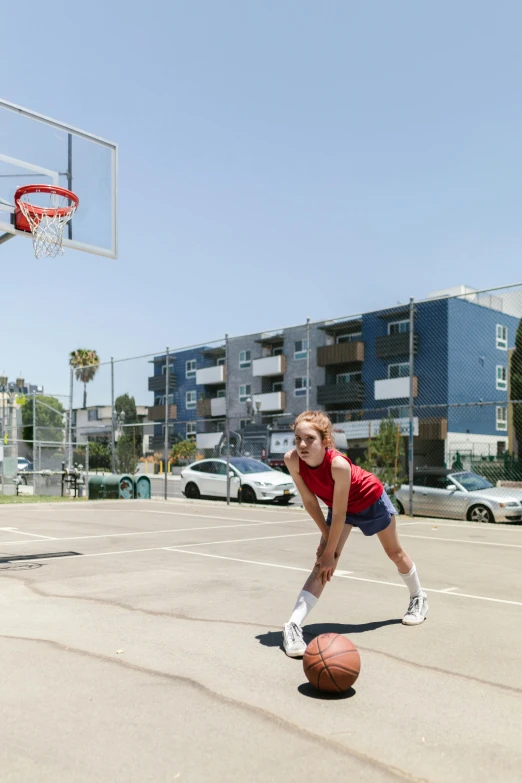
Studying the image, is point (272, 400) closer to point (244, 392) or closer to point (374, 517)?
point (244, 392)

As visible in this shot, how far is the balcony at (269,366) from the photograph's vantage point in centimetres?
5175

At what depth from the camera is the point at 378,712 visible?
4062 millimetres

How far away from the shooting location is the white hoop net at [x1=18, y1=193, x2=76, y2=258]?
37.0 ft

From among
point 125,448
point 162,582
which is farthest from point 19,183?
point 125,448

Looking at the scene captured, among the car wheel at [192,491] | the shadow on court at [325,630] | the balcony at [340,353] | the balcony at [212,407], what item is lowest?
the car wheel at [192,491]

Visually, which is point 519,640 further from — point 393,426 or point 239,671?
point 393,426

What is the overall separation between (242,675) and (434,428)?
111 feet

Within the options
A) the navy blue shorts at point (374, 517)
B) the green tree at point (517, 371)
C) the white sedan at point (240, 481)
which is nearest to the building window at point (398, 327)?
the green tree at point (517, 371)

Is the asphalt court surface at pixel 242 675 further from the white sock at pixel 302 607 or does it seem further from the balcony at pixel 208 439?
the balcony at pixel 208 439

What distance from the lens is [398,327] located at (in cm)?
4388

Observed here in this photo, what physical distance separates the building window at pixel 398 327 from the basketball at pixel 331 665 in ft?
128

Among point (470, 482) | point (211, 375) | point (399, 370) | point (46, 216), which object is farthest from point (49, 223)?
point (211, 375)

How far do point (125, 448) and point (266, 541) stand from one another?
50.0ft

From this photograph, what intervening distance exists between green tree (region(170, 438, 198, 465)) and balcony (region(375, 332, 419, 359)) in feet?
45.1
